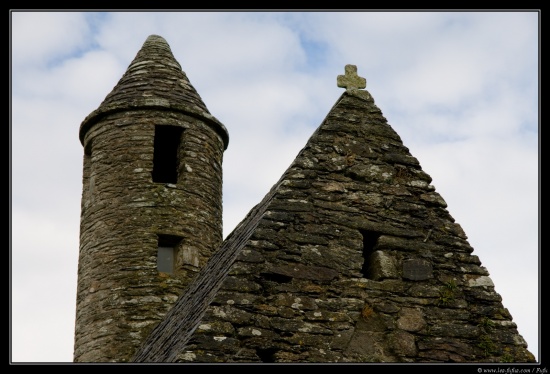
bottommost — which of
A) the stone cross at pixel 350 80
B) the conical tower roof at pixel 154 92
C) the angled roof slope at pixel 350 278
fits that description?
the angled roof slope at pixel 350 278

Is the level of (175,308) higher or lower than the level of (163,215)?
lower

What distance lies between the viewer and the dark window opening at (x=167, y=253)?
13992 mm

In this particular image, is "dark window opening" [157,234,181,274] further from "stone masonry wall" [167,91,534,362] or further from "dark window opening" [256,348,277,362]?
"dark window opening" [256,348,277,362]

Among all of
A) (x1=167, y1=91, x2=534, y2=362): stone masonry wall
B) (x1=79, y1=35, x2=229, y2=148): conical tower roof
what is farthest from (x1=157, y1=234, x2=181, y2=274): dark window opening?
(x1=167, y1=91, x2=534, y2=362): stone masonry wall

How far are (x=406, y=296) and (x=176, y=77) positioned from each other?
7.31m

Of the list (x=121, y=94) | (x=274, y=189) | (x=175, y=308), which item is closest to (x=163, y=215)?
(x=121, y=94)

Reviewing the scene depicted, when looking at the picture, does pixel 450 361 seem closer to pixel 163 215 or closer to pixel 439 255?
pixel 439 255

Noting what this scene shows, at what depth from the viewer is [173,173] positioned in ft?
49.0

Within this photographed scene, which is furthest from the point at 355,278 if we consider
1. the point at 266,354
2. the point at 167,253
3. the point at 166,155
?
the point at 166,155

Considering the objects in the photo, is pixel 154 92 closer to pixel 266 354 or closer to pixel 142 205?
pixel 142 205

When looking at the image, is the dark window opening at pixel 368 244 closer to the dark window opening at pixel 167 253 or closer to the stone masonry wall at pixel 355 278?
the stone masonry wall at pixel 355 278

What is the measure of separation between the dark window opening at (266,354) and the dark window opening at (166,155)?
7008mm

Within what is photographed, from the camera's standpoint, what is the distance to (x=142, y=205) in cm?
Result: 1409

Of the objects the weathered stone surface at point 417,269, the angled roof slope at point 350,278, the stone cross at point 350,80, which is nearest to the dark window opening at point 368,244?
the angled roof slope at point 350,278
